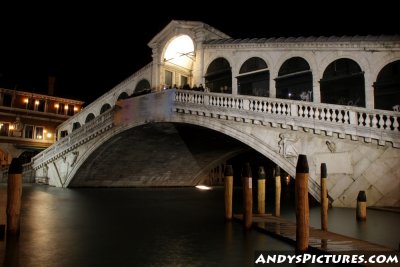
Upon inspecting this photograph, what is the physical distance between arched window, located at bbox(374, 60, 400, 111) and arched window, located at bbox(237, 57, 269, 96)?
5.04 meters

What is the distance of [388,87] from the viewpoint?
1437 centimetres

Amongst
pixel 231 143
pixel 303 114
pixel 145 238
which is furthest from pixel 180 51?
pixel 145 238

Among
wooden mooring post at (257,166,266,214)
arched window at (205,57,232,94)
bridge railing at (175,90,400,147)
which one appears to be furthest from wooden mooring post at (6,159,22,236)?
arched window at (205,57,232,94)

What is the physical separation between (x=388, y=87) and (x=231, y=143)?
7963 mm

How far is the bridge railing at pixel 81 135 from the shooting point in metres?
18.9

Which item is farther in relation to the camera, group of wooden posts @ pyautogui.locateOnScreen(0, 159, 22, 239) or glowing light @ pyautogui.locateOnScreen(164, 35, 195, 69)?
glowing light @ pyautogui.locateOnScreen(164, 35, 195, 69)

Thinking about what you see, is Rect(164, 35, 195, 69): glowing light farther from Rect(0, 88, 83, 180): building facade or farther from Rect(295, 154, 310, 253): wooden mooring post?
Rect(0, 88, 83, 180): building facade

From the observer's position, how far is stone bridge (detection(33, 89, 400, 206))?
11.0 m

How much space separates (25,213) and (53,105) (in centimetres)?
2748

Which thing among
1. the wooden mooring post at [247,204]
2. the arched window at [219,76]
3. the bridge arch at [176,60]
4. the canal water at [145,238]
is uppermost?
the bridge arch at [176,60]

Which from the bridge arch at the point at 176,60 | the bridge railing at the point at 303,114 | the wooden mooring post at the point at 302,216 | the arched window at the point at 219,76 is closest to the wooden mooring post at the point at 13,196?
the wooden mooring post at the point at 302,216

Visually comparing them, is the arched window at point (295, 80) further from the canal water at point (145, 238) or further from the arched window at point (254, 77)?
the canal water at point (145, 238)

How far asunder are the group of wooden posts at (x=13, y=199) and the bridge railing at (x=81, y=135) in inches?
491

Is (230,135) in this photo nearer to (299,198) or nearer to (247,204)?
(247,204)
